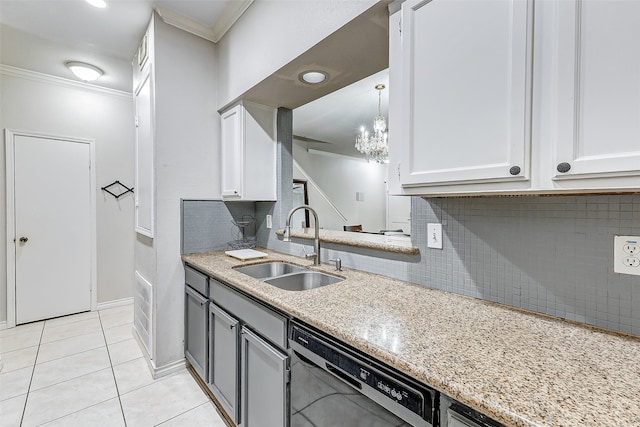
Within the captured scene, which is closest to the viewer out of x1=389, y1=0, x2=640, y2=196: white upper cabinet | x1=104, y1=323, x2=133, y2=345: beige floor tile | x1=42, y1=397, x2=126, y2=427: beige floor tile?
x1=389, y1=0, x2=640, y2=196: white upper cabinet

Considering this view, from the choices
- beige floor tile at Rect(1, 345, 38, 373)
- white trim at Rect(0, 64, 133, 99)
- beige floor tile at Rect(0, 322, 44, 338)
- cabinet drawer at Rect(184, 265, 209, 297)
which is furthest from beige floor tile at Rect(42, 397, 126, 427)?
white trim at Rect(0, 64, 133, 99)

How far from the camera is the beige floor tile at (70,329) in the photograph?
2.83 metres

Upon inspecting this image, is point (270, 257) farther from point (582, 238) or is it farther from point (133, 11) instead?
point (133, 11)

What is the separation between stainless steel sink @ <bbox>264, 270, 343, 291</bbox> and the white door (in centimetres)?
292

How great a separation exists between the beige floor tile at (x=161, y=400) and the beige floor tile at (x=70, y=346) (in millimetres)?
989

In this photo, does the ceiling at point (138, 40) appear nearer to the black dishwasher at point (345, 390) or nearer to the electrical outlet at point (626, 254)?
the electrical outlet at point (626, 254)

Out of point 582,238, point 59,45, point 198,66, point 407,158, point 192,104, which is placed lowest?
point 582,238

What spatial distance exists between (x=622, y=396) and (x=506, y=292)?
544mm

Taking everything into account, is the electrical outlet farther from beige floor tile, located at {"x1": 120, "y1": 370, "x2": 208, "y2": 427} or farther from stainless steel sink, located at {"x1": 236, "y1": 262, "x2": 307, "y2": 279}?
beige floor tile, located at {"x1": 120, "y1": 370, "x2": 208, "y2": 427}

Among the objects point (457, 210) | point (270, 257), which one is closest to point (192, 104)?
point (270, 257)

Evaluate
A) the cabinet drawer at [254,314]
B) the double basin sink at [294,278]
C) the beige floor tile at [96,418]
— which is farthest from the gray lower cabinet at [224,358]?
the beige floor tile at [96,418]

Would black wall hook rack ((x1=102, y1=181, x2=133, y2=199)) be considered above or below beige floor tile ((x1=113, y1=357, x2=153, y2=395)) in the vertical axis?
above

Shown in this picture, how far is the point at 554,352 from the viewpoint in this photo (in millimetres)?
822

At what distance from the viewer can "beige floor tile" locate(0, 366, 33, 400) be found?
6.56ft
